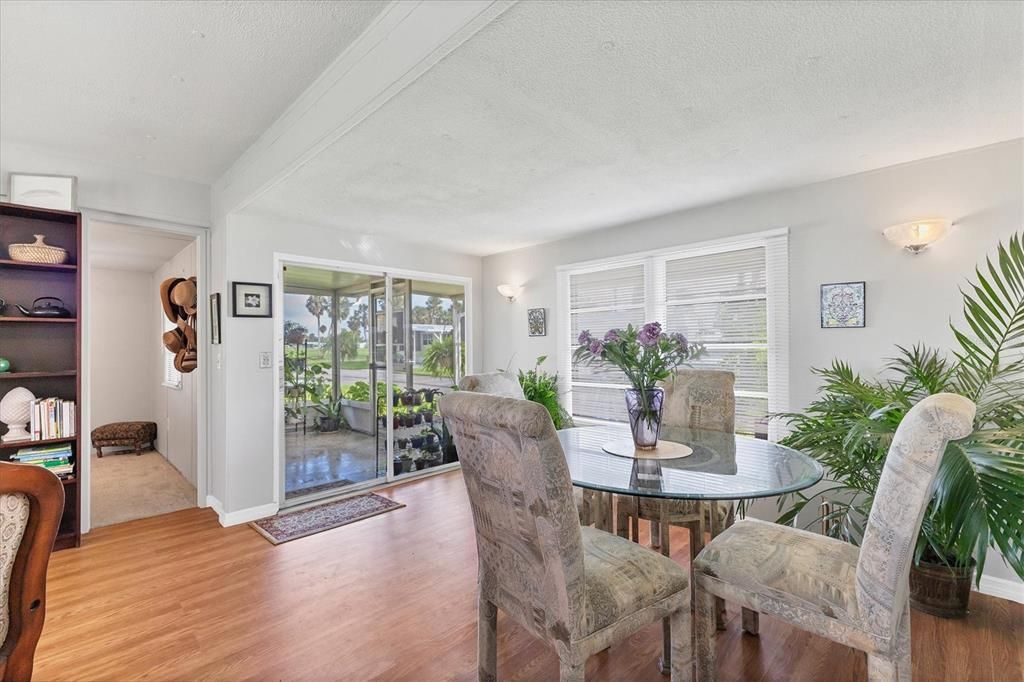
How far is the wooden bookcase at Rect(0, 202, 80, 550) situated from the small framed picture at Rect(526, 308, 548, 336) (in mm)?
3628

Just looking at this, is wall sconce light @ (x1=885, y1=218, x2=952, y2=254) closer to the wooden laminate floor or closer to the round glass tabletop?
the round glass tabletop

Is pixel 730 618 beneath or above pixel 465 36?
beneath

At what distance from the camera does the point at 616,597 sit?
4.75ft

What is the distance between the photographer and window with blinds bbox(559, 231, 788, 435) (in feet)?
11.2

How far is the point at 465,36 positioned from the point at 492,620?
6.71ft

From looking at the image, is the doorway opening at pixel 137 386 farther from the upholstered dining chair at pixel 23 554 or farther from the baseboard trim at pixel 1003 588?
the baseboard trim at pixel 1003 588

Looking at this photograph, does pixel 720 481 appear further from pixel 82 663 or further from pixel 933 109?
pixel 82 663

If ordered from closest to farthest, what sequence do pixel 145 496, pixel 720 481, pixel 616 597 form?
pixel 616 597
pixel 720 481
pixel 145 496

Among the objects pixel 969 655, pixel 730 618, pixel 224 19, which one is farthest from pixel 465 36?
pixel 969 655

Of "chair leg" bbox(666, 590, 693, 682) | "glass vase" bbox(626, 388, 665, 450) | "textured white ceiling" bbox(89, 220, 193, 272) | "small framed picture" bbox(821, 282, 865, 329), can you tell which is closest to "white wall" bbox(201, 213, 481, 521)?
"textured white ceiling" bbox(89, 220, 193, 272)

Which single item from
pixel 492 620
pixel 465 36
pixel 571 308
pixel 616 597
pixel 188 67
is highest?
pixel 188 67

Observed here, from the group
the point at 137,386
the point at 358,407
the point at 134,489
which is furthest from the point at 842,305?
the point at 137,386

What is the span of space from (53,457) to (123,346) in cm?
381

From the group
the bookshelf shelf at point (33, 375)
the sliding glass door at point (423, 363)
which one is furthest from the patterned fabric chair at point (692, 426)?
the bookshelf shelf at point (33, 375)
